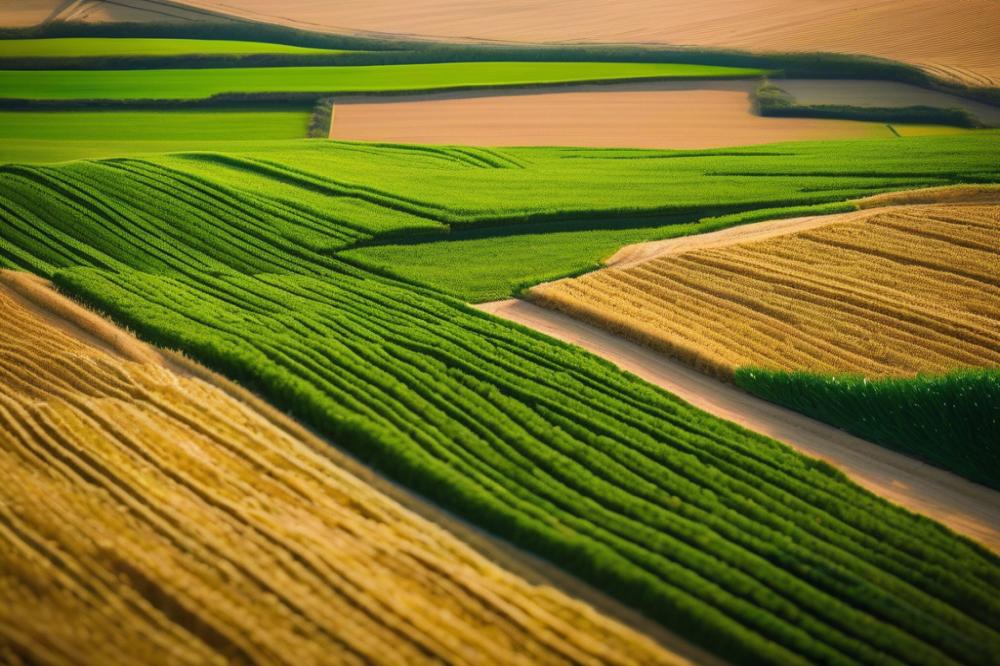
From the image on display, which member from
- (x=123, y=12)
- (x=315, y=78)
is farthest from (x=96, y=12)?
(x=315, y=78)

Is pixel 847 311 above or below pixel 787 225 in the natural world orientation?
below

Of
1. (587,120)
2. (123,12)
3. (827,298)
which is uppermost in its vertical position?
(123,12)

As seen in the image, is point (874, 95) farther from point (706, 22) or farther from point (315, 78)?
point (315, 78)

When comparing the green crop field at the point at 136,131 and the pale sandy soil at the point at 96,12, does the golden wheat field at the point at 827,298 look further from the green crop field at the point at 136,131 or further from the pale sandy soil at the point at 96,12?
the pale sandy soil at the point at 96,12

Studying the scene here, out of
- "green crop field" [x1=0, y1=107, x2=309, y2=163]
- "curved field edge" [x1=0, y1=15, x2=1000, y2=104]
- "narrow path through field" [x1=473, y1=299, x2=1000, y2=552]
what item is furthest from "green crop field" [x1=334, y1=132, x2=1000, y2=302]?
"curved field edge" [x1=0, y1=15, x2=1000, y2=104]

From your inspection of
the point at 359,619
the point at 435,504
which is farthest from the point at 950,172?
the point at 359,619

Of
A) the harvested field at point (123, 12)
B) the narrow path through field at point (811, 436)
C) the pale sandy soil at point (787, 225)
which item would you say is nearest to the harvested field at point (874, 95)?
the pale sandy soil at point (787, 225)
